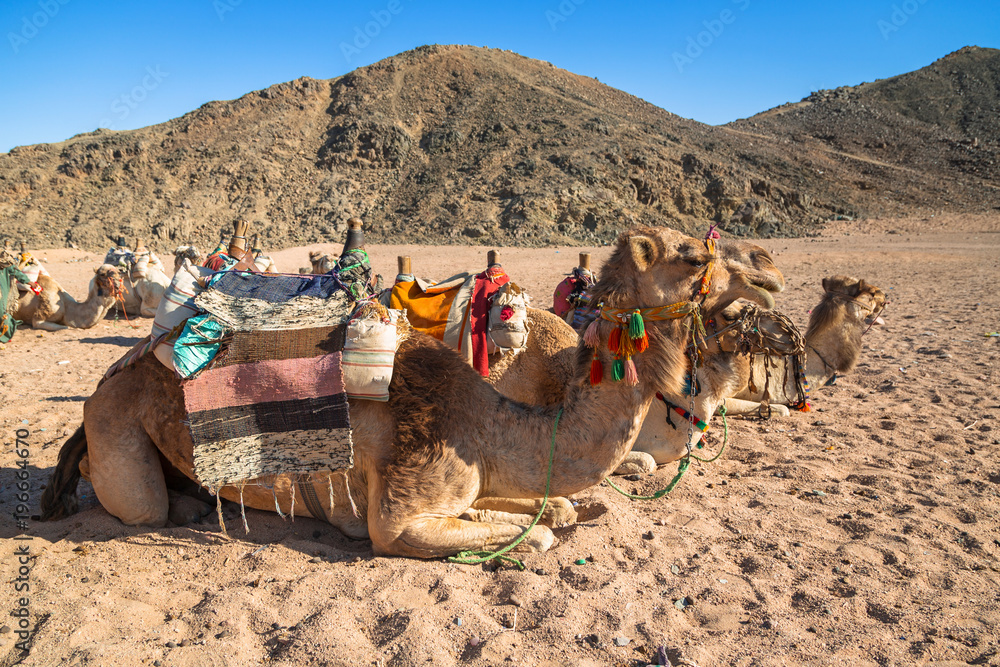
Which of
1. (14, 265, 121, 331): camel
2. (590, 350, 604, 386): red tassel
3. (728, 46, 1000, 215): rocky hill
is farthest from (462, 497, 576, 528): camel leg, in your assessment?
(728, 46, 1000, 215): rocky hill

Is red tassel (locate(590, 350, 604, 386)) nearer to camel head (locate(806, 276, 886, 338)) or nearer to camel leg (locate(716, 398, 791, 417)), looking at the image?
camel leg (locate(716, 398, 791, 417))

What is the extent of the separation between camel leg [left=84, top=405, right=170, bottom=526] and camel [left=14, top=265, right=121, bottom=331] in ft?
27.4

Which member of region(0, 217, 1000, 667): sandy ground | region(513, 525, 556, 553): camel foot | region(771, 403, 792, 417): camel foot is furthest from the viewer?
region(771, 403, 792, 417): camel foot

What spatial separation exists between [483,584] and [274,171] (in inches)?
1659

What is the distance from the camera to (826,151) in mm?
46469

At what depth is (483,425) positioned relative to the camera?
342cm

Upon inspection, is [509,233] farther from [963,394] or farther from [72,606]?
[72,606]

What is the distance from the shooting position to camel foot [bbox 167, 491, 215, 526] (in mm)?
3930

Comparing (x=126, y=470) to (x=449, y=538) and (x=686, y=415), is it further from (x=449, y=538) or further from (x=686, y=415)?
(x=686, y=415)

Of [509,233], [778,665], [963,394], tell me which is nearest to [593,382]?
[778,665]

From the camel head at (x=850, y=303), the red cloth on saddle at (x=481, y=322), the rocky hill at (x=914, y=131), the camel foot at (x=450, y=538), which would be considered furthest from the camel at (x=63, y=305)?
the rocky hill at (x=914, y=131)

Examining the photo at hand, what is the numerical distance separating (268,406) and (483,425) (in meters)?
1.18

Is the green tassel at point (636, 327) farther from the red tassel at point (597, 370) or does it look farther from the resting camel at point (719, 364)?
the resting camel at point (719, 364)

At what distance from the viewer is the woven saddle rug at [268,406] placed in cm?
334
